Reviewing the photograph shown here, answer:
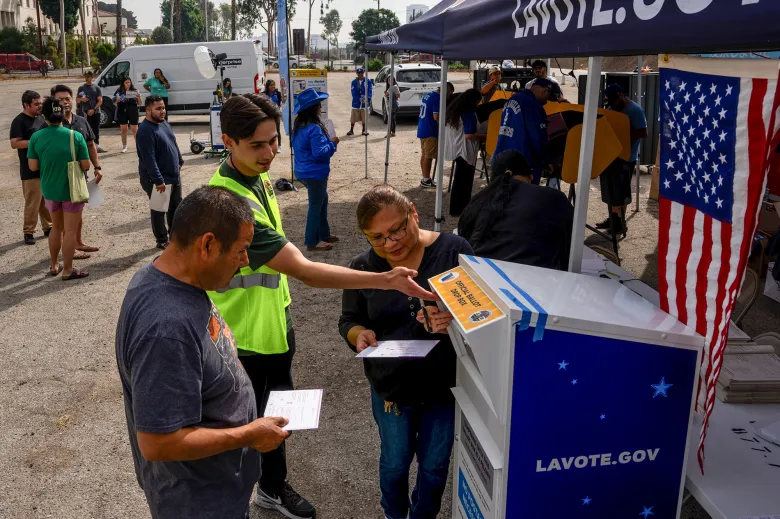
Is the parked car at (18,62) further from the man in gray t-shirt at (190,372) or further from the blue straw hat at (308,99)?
the man in gray t-shirt at (190,372)

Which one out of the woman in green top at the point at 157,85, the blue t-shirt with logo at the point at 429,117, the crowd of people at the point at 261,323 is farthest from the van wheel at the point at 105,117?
the crowd of people at the point at 261,323

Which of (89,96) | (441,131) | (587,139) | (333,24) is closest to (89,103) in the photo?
(89,96)

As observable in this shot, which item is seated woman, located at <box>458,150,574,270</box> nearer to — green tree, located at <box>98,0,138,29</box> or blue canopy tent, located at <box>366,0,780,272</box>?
blue canopy tent, located at <box>366,0,780,272</box>

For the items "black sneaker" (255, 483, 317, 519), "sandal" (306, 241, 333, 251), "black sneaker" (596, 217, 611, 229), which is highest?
"black sneaker" (596, 217, 611, 229)

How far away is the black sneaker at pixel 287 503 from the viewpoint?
3221 mm

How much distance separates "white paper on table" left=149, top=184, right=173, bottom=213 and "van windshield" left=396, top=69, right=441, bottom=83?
11697 mm

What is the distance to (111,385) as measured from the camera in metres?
4.70

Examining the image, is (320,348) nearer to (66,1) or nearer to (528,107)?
(528,107)

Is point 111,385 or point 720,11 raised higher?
point 720,11

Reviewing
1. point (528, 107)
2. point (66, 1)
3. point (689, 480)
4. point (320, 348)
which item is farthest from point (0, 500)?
point (66, 1)

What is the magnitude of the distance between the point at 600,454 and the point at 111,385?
3789 mm

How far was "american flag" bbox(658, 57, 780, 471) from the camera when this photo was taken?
1.91 m

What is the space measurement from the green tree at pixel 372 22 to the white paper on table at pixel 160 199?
87.0 m

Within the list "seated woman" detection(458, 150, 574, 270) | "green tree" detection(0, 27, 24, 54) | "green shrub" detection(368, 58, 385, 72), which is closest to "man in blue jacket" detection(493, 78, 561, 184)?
"seated woman" detection(458, 150, 574, 270)
